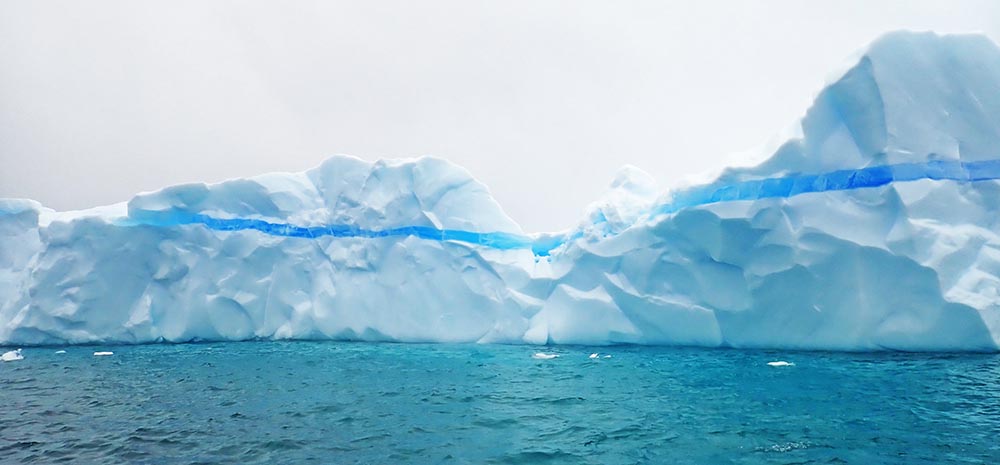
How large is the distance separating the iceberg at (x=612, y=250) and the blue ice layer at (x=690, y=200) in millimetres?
28

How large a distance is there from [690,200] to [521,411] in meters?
5.34

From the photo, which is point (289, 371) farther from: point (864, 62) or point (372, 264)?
point (864, 62)

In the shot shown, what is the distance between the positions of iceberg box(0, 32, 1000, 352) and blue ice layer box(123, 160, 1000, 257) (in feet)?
0.09

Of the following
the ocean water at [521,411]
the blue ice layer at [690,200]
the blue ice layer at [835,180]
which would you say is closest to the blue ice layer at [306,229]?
the blue ice layer at [690,200]

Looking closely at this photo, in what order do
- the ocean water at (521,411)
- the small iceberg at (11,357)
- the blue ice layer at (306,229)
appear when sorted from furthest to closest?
the blue ice layer at (306,229), the small iceberg at (11,357), the ocean water at (521,411)

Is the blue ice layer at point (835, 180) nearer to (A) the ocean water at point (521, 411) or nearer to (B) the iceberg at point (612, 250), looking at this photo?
(B) the iceberg at point (612, 250)

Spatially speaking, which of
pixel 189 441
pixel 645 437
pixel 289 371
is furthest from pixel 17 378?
pixel 645 437

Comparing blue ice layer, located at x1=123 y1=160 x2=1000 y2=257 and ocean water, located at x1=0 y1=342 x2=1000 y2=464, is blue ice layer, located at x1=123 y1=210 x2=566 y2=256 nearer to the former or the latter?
blue ice layer, located at x1=123 y1=160 x2=1000 y2=257

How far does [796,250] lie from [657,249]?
2.20 m

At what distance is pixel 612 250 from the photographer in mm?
11031

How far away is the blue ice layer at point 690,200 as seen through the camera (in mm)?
8164

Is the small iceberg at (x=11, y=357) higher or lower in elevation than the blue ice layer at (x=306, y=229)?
lower

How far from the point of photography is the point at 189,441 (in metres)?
4.80

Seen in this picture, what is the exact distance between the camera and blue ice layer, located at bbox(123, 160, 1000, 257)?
8.16 m
